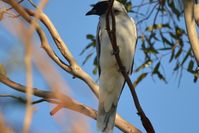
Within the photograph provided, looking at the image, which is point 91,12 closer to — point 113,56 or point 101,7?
point 101,7

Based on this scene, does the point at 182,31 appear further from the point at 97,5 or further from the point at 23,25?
the point at 23,25

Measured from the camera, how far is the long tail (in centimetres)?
239

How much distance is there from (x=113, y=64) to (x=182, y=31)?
45.2 inches

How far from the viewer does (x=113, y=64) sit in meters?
2.71

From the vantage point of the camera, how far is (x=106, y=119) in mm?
2459

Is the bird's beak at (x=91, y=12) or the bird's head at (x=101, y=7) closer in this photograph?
the bird's head at (x=101, y=7)

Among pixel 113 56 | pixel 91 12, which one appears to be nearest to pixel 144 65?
pixel 91 12

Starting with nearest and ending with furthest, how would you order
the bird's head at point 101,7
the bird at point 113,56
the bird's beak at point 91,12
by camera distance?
1. the bird at point 113,56
2. the bird's head at point 101,7
3. the bird's beak at point 91,12

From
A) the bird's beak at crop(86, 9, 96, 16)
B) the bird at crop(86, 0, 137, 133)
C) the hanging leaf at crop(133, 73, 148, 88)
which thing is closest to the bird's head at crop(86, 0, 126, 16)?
the bird's beak at crop(86, 9, 96, 16)

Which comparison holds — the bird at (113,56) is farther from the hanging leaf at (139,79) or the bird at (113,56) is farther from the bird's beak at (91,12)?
the hanging leaf at (139,79)

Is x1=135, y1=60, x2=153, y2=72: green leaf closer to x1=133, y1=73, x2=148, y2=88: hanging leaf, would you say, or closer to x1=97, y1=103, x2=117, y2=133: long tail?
x1=133, y1=73, x2=148, y2=88: hanging leaf

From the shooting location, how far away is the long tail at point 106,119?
7.85ft

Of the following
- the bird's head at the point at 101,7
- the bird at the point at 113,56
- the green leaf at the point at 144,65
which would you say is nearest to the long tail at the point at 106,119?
the bird at the point at 113,56

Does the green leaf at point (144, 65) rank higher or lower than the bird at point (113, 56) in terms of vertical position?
lower
